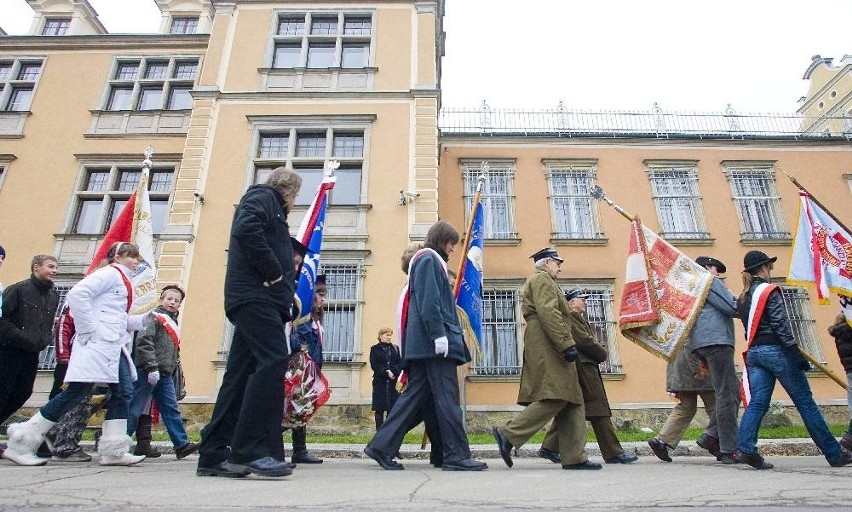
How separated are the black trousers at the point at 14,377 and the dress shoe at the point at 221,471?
9.86 feet

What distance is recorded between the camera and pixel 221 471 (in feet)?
10.5

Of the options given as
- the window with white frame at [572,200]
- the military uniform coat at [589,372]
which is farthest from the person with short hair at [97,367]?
the window with white frame at [572,200]

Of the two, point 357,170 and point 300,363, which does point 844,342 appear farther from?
point 357,170

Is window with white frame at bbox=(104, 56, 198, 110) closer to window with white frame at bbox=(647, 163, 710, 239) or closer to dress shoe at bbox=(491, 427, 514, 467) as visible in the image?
window with white frame at bbox=(647, 163, 710, 239)

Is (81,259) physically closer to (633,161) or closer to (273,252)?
(273,252)

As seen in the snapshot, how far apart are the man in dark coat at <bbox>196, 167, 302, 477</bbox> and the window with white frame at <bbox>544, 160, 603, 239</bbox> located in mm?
11471

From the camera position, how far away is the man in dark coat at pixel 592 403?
5105 millimetres

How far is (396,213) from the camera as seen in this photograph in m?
12.2

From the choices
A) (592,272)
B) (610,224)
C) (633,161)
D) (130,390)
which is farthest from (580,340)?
(633,161)

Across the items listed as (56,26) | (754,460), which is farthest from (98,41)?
(754,460)

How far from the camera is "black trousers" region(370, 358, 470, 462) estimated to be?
13.0 feet

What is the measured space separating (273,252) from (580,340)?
317cm

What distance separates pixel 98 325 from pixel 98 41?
1501 centimetres

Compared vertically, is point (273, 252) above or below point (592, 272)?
below
